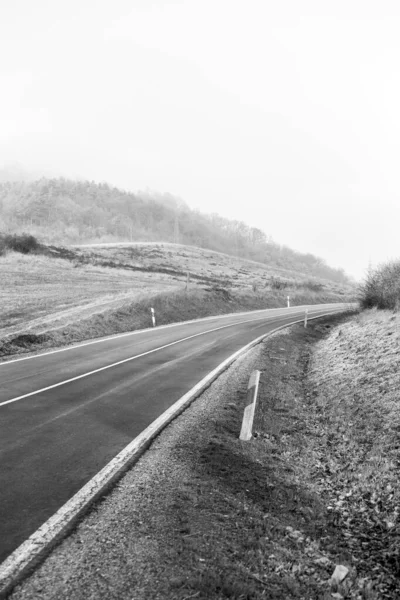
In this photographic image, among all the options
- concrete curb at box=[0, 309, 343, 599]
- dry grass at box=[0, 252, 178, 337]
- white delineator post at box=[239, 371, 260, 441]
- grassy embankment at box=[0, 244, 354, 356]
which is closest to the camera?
concrete curb at box=[0, 309, 343, 599]

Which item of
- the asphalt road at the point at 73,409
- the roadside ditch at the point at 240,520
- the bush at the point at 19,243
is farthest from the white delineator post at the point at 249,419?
the bush at the point at 19,243

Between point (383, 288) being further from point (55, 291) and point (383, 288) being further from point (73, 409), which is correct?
point (55, 291)

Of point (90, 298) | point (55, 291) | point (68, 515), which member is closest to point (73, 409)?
point (68, 515)

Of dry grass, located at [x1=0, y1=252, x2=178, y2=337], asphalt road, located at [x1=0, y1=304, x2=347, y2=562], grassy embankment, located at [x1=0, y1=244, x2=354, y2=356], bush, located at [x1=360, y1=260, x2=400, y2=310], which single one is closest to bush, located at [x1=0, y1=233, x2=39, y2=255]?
grassy embankment, located at [x1=0, y1=244, x2=354, y2=356]

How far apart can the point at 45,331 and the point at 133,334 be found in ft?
14.0

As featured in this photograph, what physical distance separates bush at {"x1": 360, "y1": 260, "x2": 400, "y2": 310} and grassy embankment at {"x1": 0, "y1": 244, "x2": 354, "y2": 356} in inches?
500

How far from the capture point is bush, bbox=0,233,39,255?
50562 mm

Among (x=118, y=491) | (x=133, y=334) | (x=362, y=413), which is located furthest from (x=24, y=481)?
(x=133, y=334)

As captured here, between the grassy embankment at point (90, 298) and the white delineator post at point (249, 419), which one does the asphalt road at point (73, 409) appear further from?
the grassy embankment at point (90, 298)

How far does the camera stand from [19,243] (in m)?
52.0

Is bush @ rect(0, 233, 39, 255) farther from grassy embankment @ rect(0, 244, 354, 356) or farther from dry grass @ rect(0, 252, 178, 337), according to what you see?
dry grass @ rect(0, 252, 178, 337)

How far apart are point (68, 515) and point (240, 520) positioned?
1.97 meters

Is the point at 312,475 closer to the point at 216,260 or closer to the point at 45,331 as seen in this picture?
the point at 45,331

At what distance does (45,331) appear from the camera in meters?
18.5
